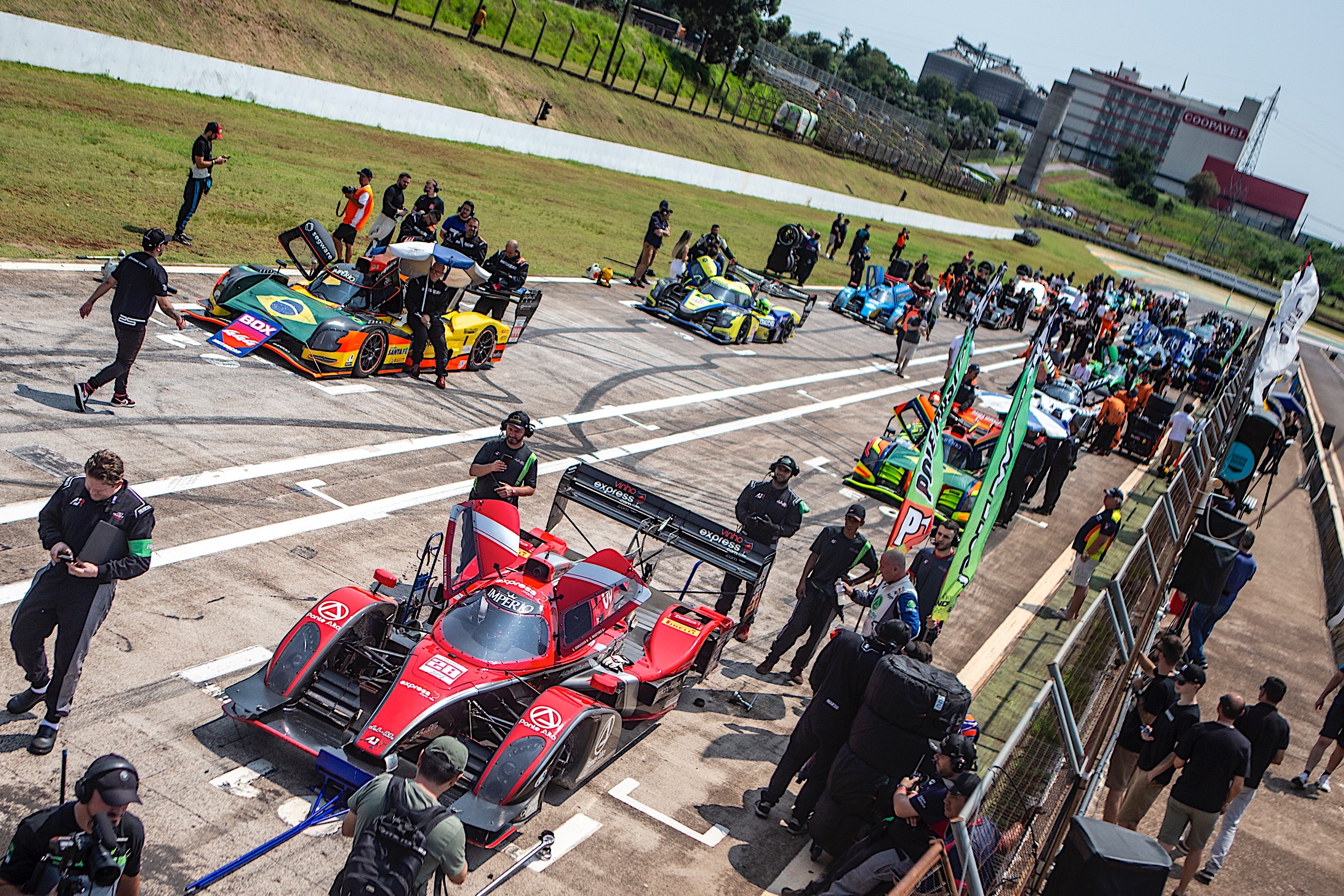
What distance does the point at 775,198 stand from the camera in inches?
2114

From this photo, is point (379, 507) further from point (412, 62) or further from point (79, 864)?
point (412, 62)

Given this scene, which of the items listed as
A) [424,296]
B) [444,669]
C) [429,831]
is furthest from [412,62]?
[429,831]

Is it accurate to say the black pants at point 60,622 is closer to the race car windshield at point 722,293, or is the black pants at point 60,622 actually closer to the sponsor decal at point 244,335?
the sponsor decal at point 244,335

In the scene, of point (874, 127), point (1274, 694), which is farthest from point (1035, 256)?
point (1274, 694)

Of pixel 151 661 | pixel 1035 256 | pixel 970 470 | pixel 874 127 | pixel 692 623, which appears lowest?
pixel 151 661

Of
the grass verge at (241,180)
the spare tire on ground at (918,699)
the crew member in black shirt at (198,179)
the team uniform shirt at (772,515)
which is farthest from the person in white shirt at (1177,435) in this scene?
the crew member in black shirt at (198,179)

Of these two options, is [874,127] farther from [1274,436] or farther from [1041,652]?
[1041,652]

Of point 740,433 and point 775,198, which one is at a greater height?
point 775,198

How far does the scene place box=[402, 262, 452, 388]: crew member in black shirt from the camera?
16.2 metres

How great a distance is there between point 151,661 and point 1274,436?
2367cm

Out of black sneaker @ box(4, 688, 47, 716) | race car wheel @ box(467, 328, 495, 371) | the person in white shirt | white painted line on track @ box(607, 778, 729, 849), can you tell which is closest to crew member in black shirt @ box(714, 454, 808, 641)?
white painted line on track @ box(607, 778, 729, 849)

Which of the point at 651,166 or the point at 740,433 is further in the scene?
the point at 651,166

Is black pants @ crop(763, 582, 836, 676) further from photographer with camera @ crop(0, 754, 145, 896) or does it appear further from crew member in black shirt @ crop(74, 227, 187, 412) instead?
crew member in black shirt @ crop(74, 227, 187, 412)

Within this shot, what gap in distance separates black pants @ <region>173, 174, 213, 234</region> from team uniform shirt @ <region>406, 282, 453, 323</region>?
15.7 feet
